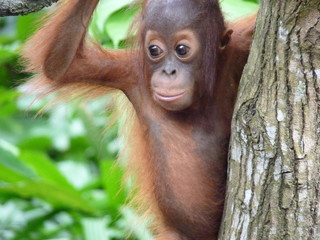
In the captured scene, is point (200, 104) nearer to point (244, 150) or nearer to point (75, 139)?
point (244, 150)

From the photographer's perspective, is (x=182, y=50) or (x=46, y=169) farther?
(x=46, y=169)

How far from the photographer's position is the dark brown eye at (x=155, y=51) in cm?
288

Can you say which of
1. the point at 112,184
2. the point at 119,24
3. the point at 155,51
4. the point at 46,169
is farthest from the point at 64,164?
the point at 155,51

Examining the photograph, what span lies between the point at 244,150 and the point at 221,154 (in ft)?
1.83

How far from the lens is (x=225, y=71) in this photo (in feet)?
9.84

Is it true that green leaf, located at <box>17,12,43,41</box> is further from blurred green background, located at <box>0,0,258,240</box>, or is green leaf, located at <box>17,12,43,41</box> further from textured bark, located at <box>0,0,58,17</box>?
textured bark, located at <box>0,0,58,17</box>

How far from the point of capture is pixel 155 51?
289 cm

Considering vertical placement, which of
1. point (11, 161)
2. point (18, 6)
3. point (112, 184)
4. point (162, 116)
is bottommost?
point (112, 184)

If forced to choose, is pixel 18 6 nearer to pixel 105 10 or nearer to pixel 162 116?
pixel 162 116

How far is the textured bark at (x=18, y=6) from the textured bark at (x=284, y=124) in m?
0.76

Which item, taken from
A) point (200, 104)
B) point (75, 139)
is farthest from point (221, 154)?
point (75, 139)

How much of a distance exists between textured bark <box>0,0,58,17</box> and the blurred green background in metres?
0.90

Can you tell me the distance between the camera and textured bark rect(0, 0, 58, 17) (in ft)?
7.79

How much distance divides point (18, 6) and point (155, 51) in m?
0.69
